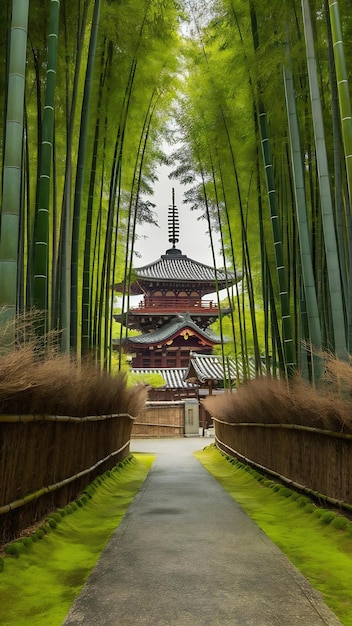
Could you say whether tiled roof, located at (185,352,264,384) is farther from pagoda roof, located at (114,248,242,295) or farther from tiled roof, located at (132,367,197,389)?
pagoda roof, located at (114,248,242,295)

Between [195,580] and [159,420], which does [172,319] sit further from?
[195,580]

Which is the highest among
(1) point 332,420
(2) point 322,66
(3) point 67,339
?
(2) point 322,66

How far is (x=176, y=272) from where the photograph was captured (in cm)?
2017

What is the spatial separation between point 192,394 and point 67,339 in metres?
12.0

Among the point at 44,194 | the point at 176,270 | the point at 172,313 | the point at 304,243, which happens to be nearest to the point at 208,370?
the point at 172,313

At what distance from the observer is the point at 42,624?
1.38 m

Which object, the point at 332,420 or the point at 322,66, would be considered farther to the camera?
the point at 322,66

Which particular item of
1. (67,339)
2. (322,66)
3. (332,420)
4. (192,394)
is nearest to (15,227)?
(67,339)

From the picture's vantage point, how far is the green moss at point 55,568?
4.84 feet

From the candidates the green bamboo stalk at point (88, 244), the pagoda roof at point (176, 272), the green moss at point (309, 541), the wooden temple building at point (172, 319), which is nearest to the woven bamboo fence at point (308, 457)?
the green moss at point (309, 541)

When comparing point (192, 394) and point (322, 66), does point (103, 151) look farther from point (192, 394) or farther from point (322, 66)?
point (192, 394)

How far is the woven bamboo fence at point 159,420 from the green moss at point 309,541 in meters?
9.31

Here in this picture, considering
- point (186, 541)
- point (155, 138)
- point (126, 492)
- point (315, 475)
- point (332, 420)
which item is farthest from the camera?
point (155, 138)

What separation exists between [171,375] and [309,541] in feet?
44.0
